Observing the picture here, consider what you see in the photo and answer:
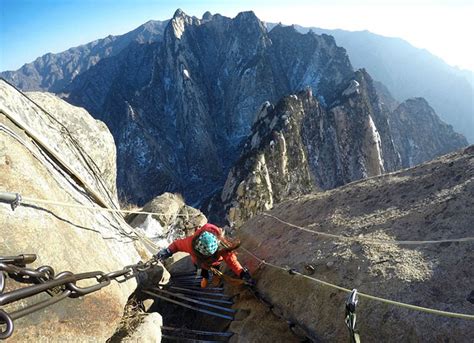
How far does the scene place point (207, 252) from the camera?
639cm

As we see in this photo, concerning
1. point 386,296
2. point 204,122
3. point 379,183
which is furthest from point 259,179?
point 204,122

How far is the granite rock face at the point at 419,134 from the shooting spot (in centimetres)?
12206

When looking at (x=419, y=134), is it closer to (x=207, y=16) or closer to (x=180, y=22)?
(x=180, y=22)

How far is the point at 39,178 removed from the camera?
462 centimetres

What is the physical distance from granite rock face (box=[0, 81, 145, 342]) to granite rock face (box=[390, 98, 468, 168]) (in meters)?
126

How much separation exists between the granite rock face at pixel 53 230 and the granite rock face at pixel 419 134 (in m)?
126

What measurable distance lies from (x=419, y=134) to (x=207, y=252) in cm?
13334

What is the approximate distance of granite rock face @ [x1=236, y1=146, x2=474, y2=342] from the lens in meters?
3.93

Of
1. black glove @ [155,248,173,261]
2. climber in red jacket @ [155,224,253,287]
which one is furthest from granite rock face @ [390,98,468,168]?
black glove @ [155,248,173,261]

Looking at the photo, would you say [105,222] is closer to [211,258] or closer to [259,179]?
[211,258]

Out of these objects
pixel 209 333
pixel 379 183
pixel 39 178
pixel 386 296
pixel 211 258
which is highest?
pixel 39 178

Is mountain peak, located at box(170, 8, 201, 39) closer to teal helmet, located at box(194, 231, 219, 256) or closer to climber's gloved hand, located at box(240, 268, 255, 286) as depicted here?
teal helmet, located at box(194, 231, 219, 256)

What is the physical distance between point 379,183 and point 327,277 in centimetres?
295

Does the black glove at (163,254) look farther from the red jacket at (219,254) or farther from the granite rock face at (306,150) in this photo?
the granite rock face at (306,150)
